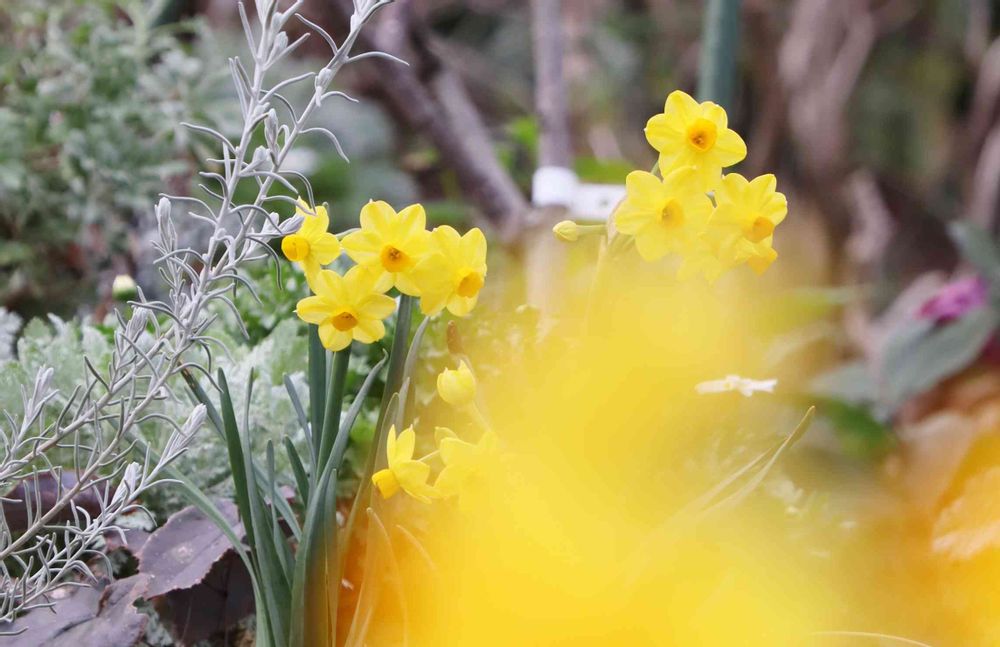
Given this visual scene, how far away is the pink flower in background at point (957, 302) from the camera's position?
1.69m

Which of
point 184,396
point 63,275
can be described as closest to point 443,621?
point 184,396

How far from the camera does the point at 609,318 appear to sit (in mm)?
604

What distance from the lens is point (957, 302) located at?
170 centimetres

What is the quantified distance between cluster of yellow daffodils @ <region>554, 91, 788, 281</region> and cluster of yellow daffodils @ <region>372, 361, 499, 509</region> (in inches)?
4.8

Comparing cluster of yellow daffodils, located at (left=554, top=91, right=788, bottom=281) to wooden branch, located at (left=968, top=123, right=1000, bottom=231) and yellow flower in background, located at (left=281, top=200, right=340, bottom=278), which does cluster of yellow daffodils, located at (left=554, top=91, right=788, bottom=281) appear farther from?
wooden branch, located at (left=968, top=123, right=1000, bottom=231)

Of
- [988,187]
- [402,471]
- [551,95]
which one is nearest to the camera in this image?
[402,471]

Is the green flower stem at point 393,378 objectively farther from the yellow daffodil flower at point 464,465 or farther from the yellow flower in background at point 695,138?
the yellow flower in background at point 695,138

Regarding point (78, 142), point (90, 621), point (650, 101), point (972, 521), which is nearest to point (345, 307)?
point (90, 621)

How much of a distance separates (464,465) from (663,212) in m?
0.17

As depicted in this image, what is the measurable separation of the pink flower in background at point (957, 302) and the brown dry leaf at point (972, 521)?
39.6 inches

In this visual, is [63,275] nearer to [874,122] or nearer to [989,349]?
[989,349]

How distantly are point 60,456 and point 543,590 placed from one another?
0.40 meters

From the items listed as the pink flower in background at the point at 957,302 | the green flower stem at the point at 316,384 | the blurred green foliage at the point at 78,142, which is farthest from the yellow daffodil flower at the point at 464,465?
the pink flower in background at the point at 957,302

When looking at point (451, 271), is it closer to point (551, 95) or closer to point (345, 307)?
point (345, 307)
